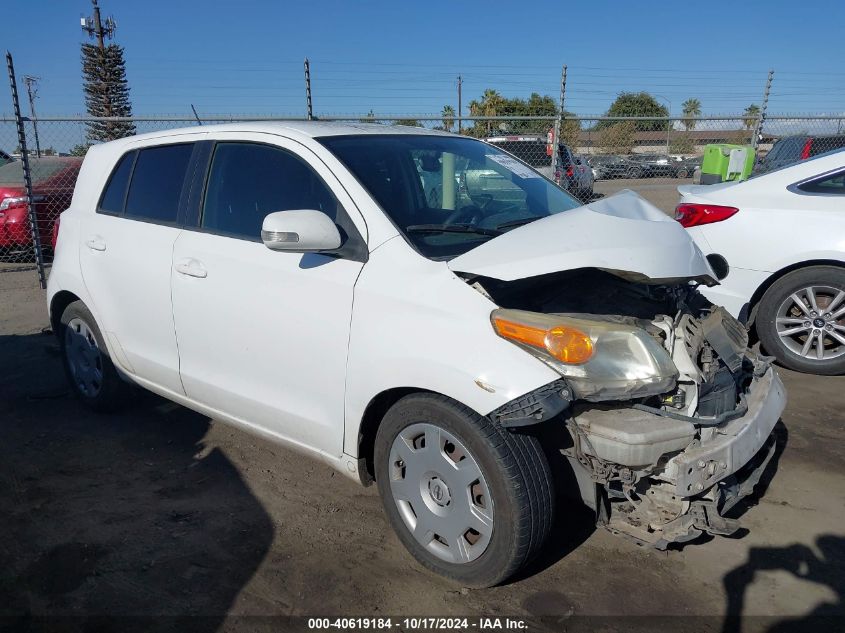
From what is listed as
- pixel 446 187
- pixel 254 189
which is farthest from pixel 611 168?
pixel 254 189

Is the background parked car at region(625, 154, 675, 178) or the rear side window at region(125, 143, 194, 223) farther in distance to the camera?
the background parked car at region(625, 154, 675, 178)

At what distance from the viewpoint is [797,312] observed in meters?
4.87

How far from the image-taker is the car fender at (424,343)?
7.74ft

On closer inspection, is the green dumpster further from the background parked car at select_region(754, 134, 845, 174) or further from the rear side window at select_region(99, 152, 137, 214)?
the rear side window at select_region(99, 152, 137, 214)

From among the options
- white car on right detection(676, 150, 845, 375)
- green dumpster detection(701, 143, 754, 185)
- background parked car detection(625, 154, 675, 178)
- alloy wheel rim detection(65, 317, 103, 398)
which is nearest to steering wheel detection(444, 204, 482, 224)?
white car on right detection(676, 150, 845, 375)

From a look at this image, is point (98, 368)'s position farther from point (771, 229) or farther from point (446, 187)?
point (771, 229)

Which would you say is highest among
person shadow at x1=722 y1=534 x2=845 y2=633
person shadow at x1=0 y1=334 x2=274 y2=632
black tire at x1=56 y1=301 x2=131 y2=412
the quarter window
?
the quarter window

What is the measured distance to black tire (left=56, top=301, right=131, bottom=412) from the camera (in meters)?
4.23

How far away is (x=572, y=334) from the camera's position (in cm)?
240

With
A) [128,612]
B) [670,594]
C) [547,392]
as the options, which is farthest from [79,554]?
[670,594]

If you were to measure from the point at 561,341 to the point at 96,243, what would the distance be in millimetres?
3041

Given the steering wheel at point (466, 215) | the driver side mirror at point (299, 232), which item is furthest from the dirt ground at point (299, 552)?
the steering wheel at point (466, 215)

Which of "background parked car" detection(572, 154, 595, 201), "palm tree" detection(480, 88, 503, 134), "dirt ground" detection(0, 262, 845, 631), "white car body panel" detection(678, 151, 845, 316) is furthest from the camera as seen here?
"palm tree" detection(480, 88, 503, 134)

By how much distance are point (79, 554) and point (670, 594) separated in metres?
2.53
